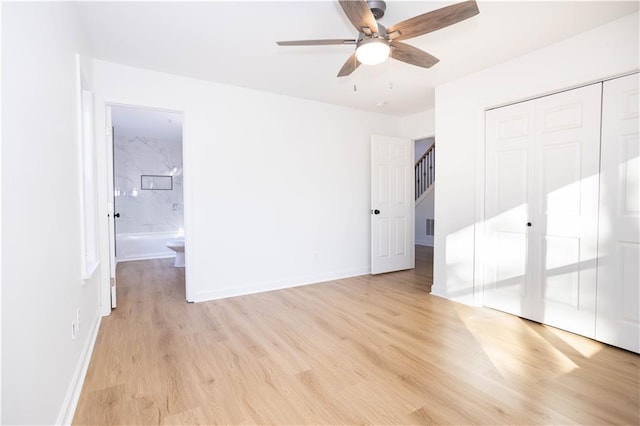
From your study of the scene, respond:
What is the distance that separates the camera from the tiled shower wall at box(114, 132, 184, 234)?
6.92 meters

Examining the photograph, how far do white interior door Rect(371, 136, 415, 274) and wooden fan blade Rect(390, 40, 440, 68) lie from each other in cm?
233

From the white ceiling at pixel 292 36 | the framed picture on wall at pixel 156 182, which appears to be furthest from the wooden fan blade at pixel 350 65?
the framed picture on wall at pixel 156 182

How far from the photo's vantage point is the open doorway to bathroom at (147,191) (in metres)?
6.41

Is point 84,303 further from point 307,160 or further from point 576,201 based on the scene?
point 576,201

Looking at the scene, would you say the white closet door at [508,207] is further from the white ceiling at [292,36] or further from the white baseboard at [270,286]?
the white baseboard at [270,286]

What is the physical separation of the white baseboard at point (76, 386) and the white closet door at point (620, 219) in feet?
12.0

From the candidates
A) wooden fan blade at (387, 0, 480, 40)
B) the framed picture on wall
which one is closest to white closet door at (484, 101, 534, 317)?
wooden fan blade at (387, 0, 480, 40)

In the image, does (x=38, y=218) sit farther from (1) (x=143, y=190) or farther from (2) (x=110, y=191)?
(1) (x=143, y=190)

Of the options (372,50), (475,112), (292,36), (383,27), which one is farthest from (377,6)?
(475,112)

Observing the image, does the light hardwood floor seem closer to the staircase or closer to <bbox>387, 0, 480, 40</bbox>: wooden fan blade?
<bbox>387, 0, 480, 40</bbox>: wooden fan blade

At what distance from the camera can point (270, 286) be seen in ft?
13.5

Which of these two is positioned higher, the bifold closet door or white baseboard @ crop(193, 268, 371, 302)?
the bifold closet door

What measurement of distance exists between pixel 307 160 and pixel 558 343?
10.8 ft

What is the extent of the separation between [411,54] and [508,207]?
6.09ft
